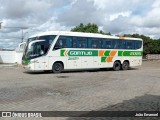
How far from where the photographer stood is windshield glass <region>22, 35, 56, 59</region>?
2422 cm

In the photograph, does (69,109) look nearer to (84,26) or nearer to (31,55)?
(31,55)

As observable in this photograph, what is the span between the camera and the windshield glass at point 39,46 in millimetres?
24219

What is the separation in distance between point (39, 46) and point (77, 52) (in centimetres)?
346

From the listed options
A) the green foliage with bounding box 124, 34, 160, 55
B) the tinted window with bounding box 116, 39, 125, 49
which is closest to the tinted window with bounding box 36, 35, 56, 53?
the tinted window with bounding box 116, 39, 125, 49

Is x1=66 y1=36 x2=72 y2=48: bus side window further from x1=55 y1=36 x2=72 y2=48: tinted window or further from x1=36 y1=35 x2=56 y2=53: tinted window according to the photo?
x1=36 y1=35 x2=56 y2=53: tinted window

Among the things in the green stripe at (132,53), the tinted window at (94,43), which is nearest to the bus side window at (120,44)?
the green stripe at (132,53)

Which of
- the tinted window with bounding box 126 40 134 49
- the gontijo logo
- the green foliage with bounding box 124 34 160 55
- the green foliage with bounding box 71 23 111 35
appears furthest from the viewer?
the green foliage with bounding box 124 34 160 55

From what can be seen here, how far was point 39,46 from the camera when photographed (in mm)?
24297

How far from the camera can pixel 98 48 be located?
91.1 feet

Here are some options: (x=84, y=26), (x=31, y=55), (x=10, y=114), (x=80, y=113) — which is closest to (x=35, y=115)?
(x=10, y=114)

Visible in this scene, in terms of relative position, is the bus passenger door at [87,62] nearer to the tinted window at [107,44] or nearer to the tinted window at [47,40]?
the tinted window at [107,44]

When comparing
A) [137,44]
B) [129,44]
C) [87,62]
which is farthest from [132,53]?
[87,62]

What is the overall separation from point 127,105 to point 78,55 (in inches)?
633

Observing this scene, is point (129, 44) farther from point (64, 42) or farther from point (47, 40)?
point (47, 40)
